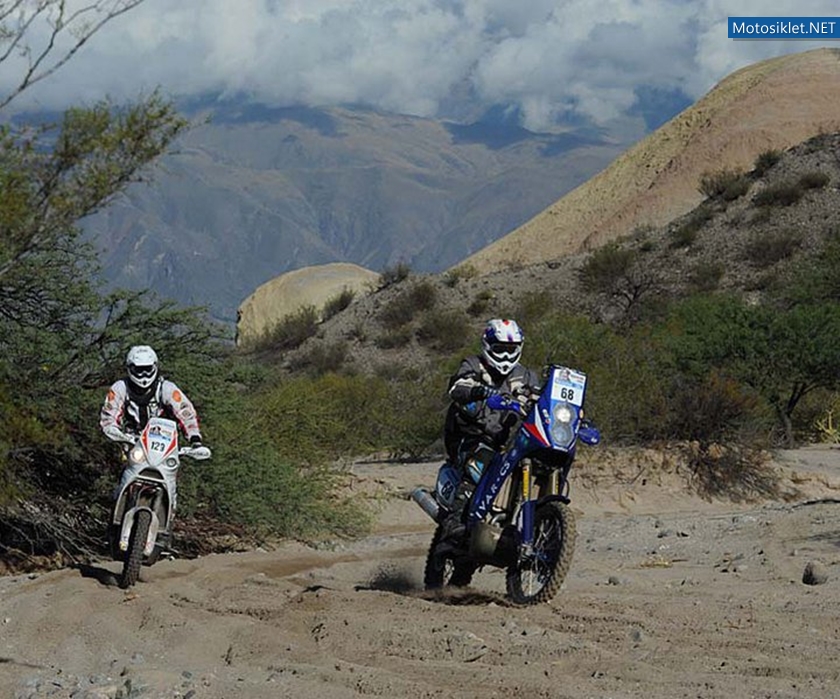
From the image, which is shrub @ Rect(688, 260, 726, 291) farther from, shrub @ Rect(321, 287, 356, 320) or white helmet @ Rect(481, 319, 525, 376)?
white helmet @ Rect(481, 319, 525, 376)

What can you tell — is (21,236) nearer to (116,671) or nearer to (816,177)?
(116,671)

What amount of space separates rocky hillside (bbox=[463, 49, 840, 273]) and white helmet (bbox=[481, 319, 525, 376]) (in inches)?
2575

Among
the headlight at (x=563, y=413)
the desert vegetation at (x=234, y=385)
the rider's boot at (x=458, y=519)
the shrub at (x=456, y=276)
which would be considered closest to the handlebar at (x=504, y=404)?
the headlight at (x=563, y=413)

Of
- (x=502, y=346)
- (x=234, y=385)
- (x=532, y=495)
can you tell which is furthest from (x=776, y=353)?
(x=532, y=495)

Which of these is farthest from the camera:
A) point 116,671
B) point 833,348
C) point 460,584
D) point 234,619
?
point 833,348

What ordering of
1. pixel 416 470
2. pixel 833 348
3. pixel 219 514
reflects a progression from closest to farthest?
pixel 219 514 → pixel 416 470 → pixel 833 348

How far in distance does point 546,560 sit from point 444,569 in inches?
52.4

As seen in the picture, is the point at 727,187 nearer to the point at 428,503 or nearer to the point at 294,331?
the point at 294,331

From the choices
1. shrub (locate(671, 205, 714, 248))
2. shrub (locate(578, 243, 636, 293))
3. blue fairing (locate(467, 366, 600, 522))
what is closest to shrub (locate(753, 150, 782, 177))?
shrub (locate(671, 205, 714, 248))

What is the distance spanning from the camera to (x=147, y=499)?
9695mm

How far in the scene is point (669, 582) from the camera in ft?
30.2

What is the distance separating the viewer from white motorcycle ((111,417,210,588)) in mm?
9469

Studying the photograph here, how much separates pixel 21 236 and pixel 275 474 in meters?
5.74

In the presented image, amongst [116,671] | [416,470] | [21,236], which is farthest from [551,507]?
[416,470]
